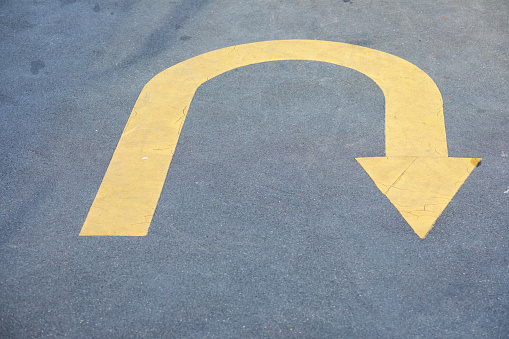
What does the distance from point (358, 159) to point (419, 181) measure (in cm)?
65

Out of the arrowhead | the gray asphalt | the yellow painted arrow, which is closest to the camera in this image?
the gray asphalt

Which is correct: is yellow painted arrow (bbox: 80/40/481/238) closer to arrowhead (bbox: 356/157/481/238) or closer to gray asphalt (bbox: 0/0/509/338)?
arrowhead (bbox: 356/157/481/238)

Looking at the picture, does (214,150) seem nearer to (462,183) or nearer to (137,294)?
(137,294)

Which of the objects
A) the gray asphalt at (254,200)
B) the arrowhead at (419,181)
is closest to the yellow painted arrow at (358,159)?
the arrowhead at (419,181)

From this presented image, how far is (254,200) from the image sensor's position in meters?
4.48

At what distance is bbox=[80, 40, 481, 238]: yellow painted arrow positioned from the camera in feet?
14.5

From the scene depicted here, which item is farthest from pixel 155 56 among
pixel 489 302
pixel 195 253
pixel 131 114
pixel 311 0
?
pixel 489 302

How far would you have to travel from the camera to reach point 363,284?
3.76m

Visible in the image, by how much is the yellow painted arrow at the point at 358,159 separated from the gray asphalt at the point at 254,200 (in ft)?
0.41

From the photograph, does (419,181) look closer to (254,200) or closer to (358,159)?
(358,159)

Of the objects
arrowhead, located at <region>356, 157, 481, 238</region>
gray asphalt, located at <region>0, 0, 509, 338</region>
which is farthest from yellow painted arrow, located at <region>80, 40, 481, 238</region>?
gray asphalt, located at <region>0, 0, 509, 338</region>

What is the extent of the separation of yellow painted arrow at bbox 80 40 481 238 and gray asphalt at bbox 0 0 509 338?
0.41ft

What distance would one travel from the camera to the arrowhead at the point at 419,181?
429cm

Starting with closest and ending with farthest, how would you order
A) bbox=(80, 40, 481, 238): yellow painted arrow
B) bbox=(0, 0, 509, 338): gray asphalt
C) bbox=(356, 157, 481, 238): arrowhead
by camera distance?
1. bbox=(0, 0, 509, 338): gray asphalt
2. bbox=(356, 157, 481, 238): arrowhead
3. bbox=(80, 40, 481, 238): yellow painted arrow
